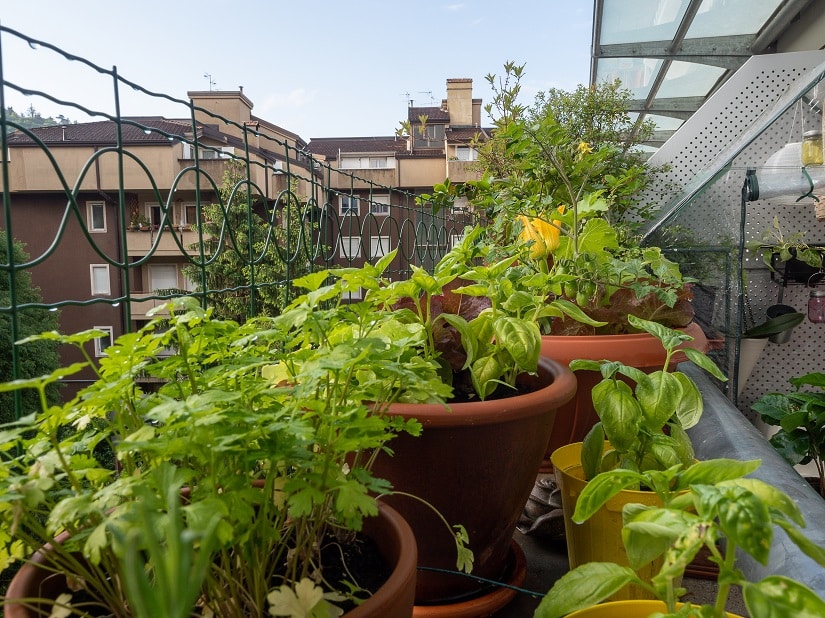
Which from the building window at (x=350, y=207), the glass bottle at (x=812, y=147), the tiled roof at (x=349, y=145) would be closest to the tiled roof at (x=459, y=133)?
the tiled roof at (x=349, y=145)

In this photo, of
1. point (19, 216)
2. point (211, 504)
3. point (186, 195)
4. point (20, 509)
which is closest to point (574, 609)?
point (211, 504)

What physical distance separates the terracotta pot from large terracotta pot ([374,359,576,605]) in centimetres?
27

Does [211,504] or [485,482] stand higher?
[211,504]

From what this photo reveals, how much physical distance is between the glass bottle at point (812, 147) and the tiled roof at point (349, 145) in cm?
2110

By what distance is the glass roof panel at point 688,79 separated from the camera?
450 cm

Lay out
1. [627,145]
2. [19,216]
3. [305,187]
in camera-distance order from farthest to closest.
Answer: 1. [305,187]
2. [19,216]
3. [627,145]

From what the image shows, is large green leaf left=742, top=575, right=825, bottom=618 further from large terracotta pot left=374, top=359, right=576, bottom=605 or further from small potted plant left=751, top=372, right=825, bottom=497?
small potted plant left=751, top=372, right=825, bottom=497

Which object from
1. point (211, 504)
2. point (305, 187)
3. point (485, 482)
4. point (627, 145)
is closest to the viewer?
point (211, 504)

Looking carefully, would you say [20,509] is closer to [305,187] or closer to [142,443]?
[142,443]

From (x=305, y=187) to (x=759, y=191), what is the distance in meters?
13.5

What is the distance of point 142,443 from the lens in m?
0.34

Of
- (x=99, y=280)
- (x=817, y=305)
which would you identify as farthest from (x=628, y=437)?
(x=99, y=280)

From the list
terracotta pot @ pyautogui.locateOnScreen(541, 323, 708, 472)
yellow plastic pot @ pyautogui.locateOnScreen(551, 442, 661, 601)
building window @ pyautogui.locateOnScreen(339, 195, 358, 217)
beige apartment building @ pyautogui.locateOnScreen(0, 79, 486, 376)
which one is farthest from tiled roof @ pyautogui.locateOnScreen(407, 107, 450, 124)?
yellow plastic pot @ pyautogui.locateOnScreen(551, 442, 661, 601)

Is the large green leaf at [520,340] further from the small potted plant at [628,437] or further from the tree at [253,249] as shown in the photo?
the tree at [253,249]
